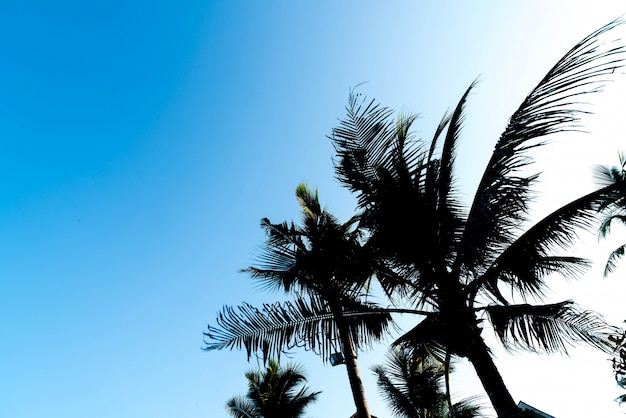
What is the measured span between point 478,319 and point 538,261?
4.28 ft

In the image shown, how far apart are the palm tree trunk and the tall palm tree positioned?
1178 cm

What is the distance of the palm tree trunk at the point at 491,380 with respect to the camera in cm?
366

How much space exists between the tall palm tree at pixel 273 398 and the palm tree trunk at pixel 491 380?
1178cm

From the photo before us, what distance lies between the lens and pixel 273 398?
14289 millimetres

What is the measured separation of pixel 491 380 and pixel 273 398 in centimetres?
1243

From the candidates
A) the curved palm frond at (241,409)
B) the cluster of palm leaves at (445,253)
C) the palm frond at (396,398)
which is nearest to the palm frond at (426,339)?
the cluster of palm leaves at (445,253)

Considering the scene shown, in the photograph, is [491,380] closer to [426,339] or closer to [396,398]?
[426,339]

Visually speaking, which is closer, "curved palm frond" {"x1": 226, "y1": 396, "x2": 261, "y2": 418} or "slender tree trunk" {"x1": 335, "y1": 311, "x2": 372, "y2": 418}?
"slender tree trunk" {"x1": 335, "y1": 311, "x2": 372, "y2": 418}

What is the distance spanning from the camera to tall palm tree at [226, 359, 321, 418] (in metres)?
14.2

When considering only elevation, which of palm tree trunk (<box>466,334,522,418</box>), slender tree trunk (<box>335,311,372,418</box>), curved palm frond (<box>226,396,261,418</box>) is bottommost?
palm tree trunk (<box>466,334,522,418</box>)

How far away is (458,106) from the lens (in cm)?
462

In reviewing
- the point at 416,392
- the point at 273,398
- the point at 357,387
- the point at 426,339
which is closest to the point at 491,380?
the point at 426,339

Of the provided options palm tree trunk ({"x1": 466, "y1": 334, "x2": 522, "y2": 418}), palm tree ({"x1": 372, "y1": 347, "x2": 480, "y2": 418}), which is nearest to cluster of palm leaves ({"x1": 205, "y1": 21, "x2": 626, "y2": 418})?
palm tree trunk ({"x1": 466, "y1": 334, "x2": 522, "y2": 418})

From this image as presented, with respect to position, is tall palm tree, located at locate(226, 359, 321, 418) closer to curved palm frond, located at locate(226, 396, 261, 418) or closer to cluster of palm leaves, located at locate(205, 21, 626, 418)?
curved palm frond, located at locate(226, 396, 261, 418)
